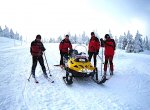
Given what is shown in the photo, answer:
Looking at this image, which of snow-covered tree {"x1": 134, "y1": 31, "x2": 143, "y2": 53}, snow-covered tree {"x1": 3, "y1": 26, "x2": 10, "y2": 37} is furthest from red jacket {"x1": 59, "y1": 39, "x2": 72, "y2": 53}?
snow-covered tree {"x1": 3, "y1": 26, "x2": 10, "y2": 37}

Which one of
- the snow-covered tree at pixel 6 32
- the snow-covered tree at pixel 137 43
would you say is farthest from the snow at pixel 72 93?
the snow-covered tree at pixel 6 32

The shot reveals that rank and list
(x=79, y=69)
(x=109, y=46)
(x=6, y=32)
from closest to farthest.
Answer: (x=79, y=69)
(x=109, y=46)
(x=6, y=32)

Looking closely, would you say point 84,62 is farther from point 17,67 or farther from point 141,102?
point 17,67

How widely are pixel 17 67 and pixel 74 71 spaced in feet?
16.8

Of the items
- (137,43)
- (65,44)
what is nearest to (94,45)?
(65,44)

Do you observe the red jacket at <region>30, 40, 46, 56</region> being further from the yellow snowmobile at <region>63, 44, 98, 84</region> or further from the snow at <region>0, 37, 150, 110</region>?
the yellow snowmobile at <region>63, 44, 98, 84</region>

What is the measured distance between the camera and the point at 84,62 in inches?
505

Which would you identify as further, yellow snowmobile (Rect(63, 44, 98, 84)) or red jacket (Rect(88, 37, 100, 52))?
red jacket (Rect(88, 37, 100, 52))

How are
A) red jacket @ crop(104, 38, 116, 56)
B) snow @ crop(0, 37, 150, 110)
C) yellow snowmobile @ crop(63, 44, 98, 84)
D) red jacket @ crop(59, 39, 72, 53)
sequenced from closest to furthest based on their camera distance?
snow @ crop(0, 37, 150, 110) → yellow snowmobile @ crop(63, 44, 98, 84) → red jacket @ crop(104, 38, 116, 56) → red jacket @ crop(59, 39, 72, 53)

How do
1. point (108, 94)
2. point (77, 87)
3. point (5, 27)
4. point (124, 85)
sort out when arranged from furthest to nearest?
point (5, 27) → point (124, 85) → point (77, 87) → point (108, 94)

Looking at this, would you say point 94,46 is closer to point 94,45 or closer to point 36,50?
point 94,45

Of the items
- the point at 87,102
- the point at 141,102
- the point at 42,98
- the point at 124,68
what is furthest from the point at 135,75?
the point at 42,98

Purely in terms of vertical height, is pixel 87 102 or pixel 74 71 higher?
pixel 74 71

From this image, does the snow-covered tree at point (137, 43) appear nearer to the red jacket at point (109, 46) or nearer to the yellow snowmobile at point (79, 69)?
the red jacket at point (109, 46)
